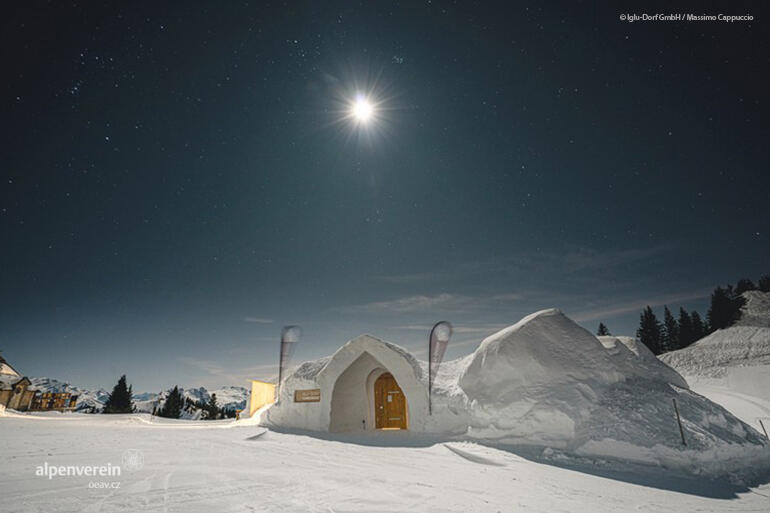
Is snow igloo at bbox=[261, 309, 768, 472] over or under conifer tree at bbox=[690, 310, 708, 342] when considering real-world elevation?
under

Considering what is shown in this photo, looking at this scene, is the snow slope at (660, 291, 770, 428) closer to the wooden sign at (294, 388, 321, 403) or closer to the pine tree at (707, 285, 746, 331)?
the pine tree at (707, 285, 746, 331)

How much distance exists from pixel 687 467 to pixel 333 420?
11969 mm

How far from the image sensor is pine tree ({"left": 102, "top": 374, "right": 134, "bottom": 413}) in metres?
40.2

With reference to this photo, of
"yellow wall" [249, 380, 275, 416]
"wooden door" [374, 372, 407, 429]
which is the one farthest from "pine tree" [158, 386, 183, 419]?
"wooden door" [374, 372, 407, 429]

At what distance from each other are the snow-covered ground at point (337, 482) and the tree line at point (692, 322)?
154ft

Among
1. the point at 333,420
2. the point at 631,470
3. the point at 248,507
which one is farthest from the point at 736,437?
the point at 333,420

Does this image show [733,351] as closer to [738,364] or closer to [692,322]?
[738,364]

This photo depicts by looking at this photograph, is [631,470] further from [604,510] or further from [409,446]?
[409,446]

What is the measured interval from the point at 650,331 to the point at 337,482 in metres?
64.0

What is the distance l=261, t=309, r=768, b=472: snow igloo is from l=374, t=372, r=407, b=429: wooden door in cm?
5

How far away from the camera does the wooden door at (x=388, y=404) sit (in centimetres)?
1625

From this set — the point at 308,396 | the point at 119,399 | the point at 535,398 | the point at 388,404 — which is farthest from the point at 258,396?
the point at 119,399

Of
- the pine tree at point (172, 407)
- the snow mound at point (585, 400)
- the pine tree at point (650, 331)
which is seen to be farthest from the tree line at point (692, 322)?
the pine tree at point (172, 407)

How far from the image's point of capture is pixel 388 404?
16547 mm
